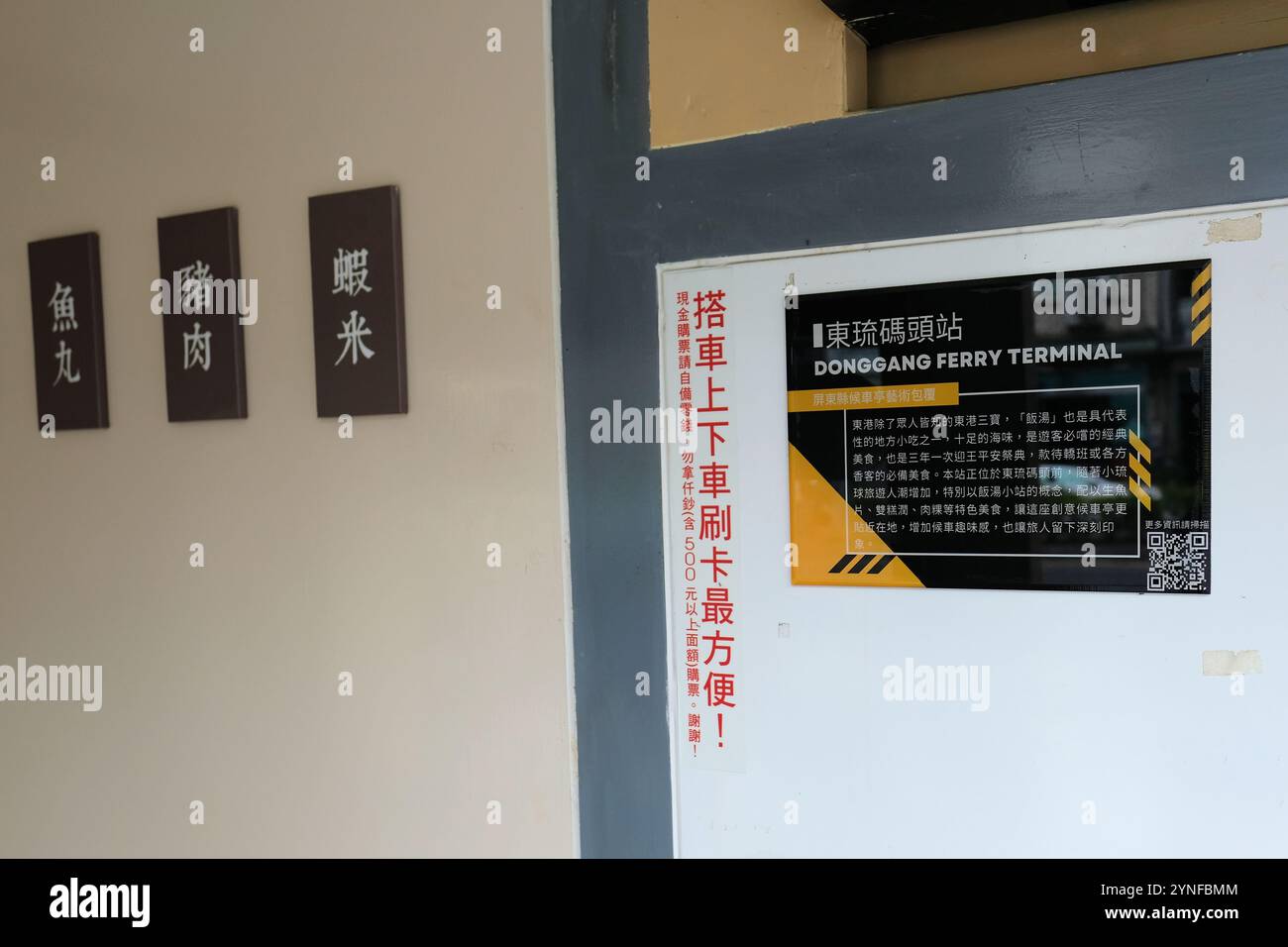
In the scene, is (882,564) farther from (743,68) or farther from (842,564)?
(743,68)

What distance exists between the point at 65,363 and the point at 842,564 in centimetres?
196


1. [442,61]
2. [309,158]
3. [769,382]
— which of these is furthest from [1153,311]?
[309,158]

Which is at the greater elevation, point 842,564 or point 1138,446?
point 1138,446

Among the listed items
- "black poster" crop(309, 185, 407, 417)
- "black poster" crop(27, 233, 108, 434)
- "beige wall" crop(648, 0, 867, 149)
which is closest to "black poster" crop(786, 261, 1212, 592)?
"beige wall" crop(648, 0, 867, 149)

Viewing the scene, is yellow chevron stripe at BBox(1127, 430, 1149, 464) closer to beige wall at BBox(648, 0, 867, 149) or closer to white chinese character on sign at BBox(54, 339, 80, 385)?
beige wall at BBox(648, 0, 867, 149)

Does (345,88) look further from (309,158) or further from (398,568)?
(398,568)

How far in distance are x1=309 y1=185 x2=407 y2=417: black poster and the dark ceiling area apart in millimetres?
966

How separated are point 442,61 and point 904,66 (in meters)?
0.90

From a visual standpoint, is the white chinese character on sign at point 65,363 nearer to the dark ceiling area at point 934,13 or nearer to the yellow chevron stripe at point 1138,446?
the dark ceiling area at point 934,13

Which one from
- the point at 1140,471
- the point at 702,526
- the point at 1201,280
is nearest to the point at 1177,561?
the point at 1140,471

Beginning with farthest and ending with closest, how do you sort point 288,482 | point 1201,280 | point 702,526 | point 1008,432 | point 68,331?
point 68,331
point 288,482
point 702,526
point 1008,432
point 1201,280

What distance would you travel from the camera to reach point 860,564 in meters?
1.59

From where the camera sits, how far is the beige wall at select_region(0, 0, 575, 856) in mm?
1859

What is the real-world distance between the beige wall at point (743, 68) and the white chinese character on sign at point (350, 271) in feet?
2.21
